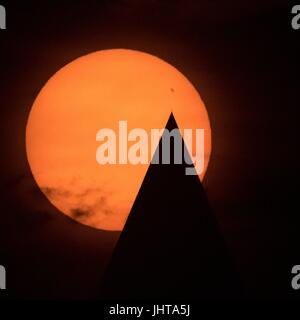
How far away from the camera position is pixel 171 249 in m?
6.91

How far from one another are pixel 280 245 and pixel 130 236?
12.0ft

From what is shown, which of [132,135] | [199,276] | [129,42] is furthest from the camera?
[129,42]

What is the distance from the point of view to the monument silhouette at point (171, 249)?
687cm

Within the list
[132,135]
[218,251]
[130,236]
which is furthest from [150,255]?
[132,135]

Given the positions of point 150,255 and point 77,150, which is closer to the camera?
point 150,255

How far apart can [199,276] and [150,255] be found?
0.55m

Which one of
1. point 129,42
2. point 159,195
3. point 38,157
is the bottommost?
point 159,195

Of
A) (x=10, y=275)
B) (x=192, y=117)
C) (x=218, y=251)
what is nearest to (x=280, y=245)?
(x=192, y=117)

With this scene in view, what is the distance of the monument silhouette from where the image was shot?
22.5 feet

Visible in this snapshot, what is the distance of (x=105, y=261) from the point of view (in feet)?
31.1

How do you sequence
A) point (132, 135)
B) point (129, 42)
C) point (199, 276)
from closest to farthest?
point (199, 276)
point (132, 135)
point (129, 42)
